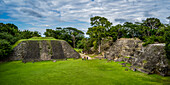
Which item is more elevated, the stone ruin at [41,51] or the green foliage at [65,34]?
the green foliage at [65,34]

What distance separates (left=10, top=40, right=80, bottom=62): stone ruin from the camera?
21.9 meters

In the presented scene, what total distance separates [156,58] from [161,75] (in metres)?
2.77

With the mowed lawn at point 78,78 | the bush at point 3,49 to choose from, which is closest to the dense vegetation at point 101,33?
the bush at point 3,49

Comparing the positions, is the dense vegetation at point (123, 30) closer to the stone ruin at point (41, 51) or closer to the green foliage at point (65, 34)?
the stone ruin at point (41, 51)

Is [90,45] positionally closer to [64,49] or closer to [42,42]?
[64,49]

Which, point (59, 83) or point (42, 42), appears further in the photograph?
point (42, 42)

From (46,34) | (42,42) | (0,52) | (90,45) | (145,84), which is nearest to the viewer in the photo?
(145,84)

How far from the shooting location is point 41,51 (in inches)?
951

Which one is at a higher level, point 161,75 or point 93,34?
point 93,34

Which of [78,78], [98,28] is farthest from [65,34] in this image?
[78,78]

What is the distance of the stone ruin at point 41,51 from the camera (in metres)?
21.9

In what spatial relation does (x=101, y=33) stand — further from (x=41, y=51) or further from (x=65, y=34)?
(x=65, y=34)

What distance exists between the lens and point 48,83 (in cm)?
899

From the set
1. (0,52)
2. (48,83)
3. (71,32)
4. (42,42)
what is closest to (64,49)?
(42,42)
